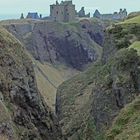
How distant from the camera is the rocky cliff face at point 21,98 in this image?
52.9 meters

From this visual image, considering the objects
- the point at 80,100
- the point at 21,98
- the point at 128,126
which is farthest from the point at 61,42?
the point at 128,126

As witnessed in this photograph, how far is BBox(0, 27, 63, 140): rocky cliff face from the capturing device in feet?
174

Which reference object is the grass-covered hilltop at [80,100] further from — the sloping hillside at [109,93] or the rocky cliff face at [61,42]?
the rocky cliff face at [61,42]

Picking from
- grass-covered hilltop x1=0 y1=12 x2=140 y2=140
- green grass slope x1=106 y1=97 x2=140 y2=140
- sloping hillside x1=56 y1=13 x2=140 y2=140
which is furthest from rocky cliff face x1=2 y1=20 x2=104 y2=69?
green grass slope x1=106 y1=97 x2=140 y2=140

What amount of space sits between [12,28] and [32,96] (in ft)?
444

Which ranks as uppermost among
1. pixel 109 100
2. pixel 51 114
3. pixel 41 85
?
pixel 109 100

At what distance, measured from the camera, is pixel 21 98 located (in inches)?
2184

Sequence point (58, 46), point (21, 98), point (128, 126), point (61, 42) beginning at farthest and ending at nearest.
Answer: point (58, 46) < point (61, 42) < point (21, 98) < point (128, 126)

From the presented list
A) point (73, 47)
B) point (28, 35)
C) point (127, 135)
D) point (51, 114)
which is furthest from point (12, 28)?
point (127, 135)

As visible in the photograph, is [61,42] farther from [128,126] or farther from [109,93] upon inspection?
[128,126]

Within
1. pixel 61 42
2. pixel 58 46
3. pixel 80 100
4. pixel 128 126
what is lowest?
pixel 58 46

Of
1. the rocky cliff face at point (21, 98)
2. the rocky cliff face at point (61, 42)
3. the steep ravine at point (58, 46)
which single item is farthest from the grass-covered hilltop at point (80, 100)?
the rocky cliff face at point (61, 42)

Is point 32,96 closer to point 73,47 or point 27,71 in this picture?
point 27,71

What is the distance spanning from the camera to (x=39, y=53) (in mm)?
184875
